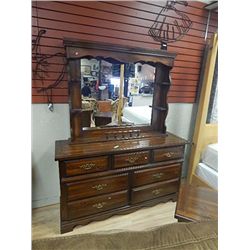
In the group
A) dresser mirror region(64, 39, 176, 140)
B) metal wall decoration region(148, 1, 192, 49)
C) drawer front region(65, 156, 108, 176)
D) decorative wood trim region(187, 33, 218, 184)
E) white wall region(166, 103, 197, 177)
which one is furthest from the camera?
white wall region(166, 103, 197, 177)

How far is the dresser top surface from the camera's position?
1601mm

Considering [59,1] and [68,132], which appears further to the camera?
[68,132]


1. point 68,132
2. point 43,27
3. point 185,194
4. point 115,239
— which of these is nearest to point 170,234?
point 115,239

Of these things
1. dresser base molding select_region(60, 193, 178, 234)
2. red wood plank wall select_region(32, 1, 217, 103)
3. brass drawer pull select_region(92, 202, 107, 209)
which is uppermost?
red wood plank wall select_region(32, 1, 217, 103)

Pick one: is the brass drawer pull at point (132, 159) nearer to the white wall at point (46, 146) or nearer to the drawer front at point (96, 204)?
the drawer front at point (96, 204)

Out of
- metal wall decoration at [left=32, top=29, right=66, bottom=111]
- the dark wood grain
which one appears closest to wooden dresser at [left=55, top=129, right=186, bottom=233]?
the dark wood grain

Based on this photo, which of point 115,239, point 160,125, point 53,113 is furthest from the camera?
point 160,125

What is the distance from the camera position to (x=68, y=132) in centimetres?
199

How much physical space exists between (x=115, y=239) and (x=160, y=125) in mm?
1683

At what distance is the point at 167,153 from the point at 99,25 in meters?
1.42

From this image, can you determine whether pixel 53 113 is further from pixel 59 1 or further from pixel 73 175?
pixel 59 1

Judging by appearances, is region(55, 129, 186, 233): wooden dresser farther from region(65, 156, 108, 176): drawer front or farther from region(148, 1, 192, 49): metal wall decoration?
region(148, 1, 192, 49): metal wall decoration

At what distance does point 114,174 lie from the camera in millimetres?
1779

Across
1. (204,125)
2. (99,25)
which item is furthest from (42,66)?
(204,125)
